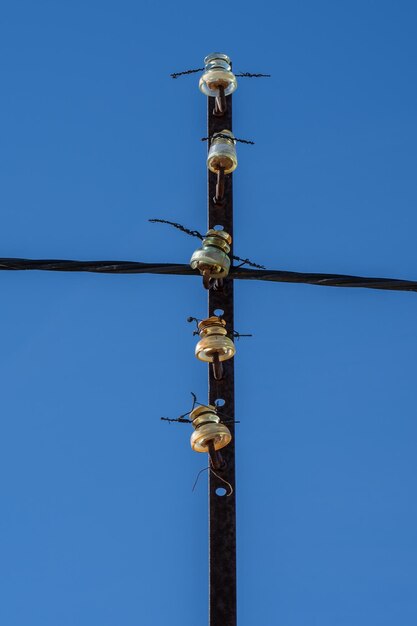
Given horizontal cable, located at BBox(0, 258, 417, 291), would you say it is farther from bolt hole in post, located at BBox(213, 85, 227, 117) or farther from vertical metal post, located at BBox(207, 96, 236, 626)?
bolt hole in post, located at BBox(213, 85, 227, 117)

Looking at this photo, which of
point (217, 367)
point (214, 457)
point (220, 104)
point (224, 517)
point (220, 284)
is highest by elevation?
point (220, 104)

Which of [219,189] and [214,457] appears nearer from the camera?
[214,457]

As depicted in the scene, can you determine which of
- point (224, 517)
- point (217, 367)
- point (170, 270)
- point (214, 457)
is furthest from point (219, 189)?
point (224, 517)

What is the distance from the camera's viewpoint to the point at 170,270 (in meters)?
7.80

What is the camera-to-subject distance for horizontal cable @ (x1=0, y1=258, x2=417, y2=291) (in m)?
7.80

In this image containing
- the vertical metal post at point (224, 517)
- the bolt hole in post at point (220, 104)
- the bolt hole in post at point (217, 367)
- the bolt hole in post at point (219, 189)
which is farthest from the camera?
the bolt hole in post at point (220, 104)

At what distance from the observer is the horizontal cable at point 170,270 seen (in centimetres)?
780

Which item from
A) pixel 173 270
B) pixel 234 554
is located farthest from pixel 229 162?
pixel 234 554

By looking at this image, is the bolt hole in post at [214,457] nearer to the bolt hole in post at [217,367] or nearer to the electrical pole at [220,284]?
the electrical pole at [220,284]

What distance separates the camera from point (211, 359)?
289 inches

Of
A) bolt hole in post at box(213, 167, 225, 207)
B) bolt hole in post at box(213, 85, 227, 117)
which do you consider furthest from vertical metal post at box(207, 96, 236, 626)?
bolt hole in post at box(213, 85, 227, 117)

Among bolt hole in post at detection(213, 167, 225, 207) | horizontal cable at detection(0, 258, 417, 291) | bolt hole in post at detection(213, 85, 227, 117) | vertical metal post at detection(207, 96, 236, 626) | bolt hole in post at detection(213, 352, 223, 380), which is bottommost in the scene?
vertical metal post at detection(207, 96, 236, 626)

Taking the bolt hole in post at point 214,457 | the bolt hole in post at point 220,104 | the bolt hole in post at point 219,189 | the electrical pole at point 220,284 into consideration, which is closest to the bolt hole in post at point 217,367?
the electrical pole at point 220,284

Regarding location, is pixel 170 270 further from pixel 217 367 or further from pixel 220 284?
pixel 217 367
